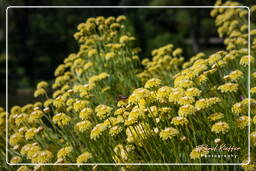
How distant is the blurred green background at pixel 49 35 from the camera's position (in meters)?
3.41

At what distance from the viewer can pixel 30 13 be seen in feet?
11.7

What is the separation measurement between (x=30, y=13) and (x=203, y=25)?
2060 millimetres

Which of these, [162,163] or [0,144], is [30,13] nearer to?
[0,144]

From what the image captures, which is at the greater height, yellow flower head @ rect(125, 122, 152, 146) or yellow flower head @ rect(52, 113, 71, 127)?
yellow flower head @ rect(52, 113, 71, 127)

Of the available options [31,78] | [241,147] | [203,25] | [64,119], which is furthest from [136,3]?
[241,147]

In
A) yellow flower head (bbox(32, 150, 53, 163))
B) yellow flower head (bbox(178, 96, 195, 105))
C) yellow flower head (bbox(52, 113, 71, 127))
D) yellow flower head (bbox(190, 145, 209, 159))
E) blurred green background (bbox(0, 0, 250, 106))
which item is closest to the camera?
yellow flower head (bbox(190, 145, 209, 159))

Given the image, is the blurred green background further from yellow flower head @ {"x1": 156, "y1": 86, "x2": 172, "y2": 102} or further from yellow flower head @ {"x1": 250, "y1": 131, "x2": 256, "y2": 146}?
yellow flower head @ {"x1": 250, "y1": 131, "x2": 256, "y2": 146}

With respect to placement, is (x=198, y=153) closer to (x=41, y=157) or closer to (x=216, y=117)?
(x=216, y=117)

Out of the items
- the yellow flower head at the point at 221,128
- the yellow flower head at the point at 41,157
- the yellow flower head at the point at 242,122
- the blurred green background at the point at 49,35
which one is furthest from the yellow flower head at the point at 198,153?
the blurred green background at the point at 49,35

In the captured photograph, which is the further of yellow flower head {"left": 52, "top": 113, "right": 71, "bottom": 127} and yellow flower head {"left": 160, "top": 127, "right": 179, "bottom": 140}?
yellow flower head {"left": 52, "top": 113, "right": 71, "bottom": 127}

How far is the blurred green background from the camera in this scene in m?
3.41

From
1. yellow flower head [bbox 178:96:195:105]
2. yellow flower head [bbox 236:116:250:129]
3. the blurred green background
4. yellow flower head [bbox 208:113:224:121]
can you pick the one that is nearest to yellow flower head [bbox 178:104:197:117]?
yellow flower head [bbox 178:96:195:105]

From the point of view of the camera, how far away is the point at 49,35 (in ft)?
13.2

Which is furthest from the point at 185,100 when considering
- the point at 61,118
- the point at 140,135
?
the point at 61,118
